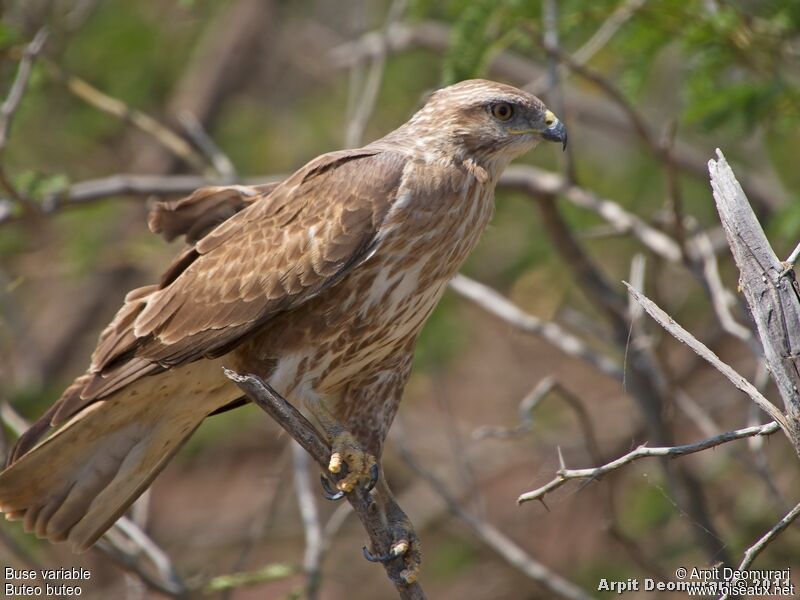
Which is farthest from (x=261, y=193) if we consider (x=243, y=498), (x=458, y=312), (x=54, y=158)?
(x=243, y=498)

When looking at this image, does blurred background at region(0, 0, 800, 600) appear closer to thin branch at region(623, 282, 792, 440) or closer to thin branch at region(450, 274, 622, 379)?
thin branch at region(450, 274, 622, 379)

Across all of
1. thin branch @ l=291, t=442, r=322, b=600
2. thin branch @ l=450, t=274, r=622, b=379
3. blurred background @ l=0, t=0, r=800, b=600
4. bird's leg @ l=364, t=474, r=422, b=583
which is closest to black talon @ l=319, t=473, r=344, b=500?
bird's leg @ l=364, t=474, r=422, b=583

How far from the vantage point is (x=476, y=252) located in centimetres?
713

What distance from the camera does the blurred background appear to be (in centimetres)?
476

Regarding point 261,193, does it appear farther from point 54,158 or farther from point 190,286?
point 54,158

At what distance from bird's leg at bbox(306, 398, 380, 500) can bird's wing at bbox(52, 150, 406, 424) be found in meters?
0.42

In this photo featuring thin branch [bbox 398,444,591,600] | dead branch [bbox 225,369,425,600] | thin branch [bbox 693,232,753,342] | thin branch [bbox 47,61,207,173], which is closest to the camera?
dead branch [bbox 225,369,425,600]

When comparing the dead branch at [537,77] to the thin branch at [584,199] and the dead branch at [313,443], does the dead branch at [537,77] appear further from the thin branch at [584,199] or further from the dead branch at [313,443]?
the dead branch at [313,443]

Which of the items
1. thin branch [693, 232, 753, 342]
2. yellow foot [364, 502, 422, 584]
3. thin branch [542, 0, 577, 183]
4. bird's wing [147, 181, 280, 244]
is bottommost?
yellow foot [364, 502, 422, 584]

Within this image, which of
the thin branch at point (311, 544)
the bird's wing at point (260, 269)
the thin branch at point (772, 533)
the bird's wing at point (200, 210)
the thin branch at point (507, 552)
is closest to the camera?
the thin branch at point (772, 533)

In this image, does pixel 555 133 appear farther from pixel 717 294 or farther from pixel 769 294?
pixel 769 294

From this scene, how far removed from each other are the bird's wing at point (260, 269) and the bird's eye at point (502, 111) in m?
0.41

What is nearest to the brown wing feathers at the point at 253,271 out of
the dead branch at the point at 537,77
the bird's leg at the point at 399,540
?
the bird's leg at the point at 399,540

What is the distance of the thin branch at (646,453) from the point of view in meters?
2.49
